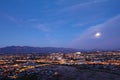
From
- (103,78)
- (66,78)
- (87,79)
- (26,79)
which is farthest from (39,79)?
(103,78)

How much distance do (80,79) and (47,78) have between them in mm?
7555

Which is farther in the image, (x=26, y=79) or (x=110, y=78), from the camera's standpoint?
(x=110, y=78)

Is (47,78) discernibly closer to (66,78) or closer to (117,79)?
(66,78)

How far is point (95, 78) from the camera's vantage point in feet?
184

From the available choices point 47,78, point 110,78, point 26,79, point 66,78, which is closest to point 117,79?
point 110,78

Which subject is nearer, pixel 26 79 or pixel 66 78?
pixel 26 79

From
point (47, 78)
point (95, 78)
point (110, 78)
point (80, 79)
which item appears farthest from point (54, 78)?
point (110, 78)

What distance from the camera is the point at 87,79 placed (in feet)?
182

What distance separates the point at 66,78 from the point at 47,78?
4414mm

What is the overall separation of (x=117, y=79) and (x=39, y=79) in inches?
680

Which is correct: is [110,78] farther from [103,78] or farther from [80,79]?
[80,79]

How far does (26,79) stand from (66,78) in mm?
10293

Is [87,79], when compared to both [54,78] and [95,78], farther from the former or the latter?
[54,78]

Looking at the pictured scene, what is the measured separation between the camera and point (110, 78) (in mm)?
55844
